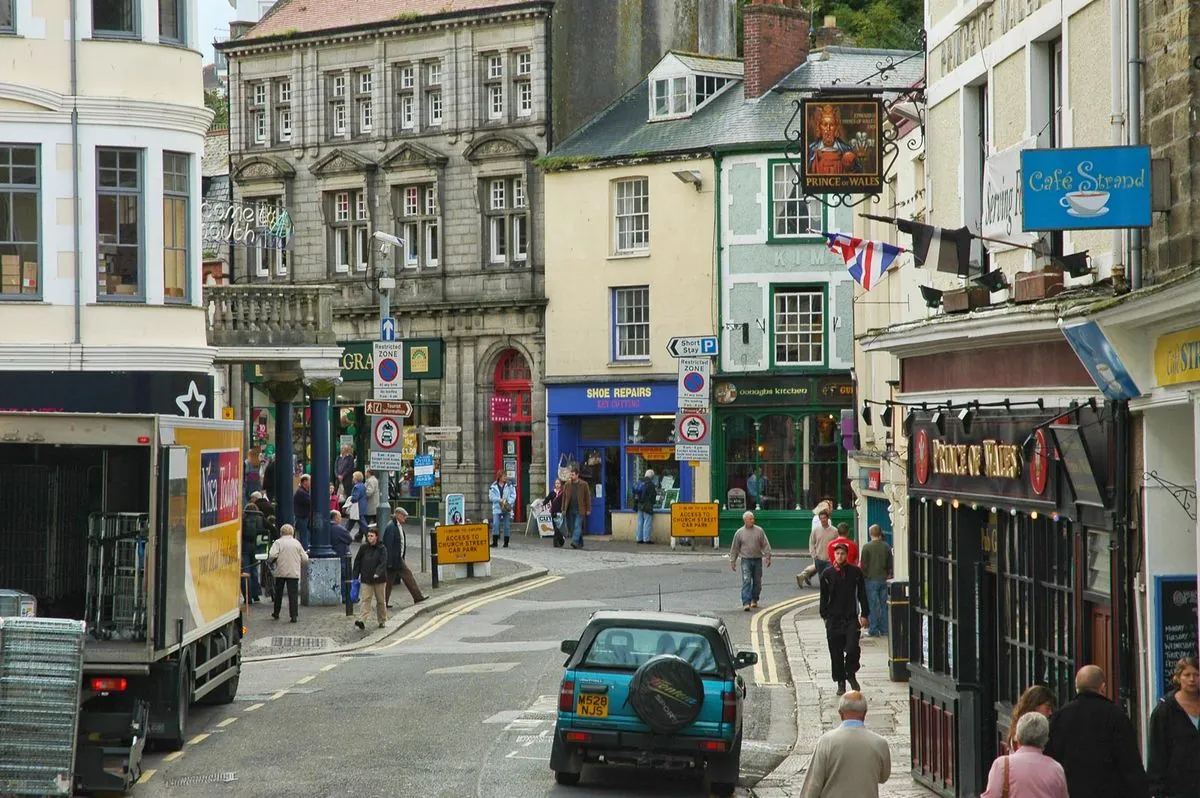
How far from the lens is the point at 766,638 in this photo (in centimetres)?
2659

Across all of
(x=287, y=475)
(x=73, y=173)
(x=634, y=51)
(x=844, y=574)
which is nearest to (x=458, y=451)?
(x=634, y=51)

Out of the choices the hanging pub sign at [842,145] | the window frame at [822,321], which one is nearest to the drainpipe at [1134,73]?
the hanging pub sign at [842,145]

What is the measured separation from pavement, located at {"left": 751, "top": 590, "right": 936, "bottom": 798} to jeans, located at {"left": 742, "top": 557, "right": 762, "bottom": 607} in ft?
2.44

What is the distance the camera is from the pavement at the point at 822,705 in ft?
53.3

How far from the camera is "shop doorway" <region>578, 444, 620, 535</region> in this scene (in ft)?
154

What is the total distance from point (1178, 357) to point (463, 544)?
24.2m

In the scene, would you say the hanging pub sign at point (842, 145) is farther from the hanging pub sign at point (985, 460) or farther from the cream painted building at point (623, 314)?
the cream painted building at point (623, 314)

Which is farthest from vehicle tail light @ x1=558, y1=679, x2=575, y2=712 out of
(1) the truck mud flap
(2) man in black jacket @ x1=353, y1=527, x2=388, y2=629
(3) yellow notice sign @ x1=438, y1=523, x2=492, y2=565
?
(3) yellow notice sign @ x1=438, y1=523, x2=492, y2=565

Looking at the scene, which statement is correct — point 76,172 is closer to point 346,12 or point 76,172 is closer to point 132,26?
point 132,26

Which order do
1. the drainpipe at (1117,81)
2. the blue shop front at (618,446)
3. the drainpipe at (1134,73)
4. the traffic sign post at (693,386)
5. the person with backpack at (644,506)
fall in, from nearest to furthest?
1. the drainpipe at (1134,73)
2. the drainpipe at (1117,81)
3. the traffic sign post at (693,386)
4. the person with backpack at (644,506)
5. the blue shop front at (618,446)

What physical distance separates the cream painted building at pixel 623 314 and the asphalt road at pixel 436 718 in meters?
14.9

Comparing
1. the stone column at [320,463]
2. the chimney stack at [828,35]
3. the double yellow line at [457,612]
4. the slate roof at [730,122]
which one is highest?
the chimney stack at [828,35]

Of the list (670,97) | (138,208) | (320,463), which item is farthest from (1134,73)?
(670,97)

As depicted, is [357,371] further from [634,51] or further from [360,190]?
[634,51]
